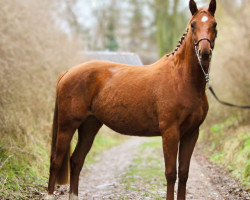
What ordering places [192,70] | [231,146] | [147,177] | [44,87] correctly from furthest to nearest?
[44,87] → [231,146] → [147,177] → [192,70]

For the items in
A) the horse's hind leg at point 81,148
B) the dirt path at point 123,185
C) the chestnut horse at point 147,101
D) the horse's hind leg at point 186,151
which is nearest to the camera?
the chestnut horse at point 147,101

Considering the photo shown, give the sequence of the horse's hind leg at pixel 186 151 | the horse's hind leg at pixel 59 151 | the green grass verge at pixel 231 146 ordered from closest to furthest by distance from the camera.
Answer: the horse's hind leg at pixel 186 151 < the horse's hind leg at pixel 59 151 < the green grass verge at pixel 231 146

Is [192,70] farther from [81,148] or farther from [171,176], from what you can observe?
[81,148]

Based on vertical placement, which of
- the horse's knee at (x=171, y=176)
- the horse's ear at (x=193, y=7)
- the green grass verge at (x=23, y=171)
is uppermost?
the horse's ear at (x=193, y=7)

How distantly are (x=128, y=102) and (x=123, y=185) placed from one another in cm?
224

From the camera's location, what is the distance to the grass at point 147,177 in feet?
17.2

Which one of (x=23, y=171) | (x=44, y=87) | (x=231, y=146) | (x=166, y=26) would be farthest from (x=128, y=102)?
(x=166, y=26)

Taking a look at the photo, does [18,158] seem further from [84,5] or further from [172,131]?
[84,5]

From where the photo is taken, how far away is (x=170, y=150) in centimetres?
372

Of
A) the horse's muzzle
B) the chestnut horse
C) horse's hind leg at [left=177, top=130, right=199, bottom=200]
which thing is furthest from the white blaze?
horse's hind leg at [left=177, top=130, right=199, bottom=200]

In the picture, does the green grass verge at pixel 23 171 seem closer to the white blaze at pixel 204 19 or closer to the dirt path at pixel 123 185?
the dirt path at pixel 123 185

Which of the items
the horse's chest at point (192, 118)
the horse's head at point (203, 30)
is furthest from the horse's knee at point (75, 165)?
the horse's head at point (203, 30)

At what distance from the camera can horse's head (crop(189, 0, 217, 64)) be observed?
11.3 ft

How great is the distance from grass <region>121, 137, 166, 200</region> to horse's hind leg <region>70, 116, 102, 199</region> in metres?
0.78
